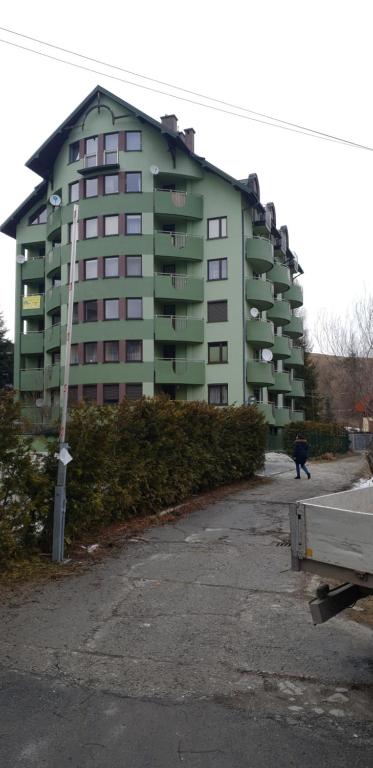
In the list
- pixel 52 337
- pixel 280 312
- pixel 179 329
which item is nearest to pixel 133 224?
pixel 179 329

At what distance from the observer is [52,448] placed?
28.8ft

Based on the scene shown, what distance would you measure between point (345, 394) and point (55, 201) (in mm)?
28915

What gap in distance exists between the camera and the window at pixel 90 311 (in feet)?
120

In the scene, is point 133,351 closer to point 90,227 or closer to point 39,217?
point 90,227

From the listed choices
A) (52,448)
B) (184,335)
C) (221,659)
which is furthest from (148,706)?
(184,335)

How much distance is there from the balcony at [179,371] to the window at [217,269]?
5330 mm

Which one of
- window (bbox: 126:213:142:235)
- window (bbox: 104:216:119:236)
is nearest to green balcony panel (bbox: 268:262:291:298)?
window (bbox: 126:213:142:235)

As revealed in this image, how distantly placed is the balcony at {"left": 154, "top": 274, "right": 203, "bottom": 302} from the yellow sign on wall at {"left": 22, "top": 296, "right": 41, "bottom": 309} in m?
10.5

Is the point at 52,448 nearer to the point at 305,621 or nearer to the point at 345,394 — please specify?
the point at 305,621

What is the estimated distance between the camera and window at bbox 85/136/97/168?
37.4m

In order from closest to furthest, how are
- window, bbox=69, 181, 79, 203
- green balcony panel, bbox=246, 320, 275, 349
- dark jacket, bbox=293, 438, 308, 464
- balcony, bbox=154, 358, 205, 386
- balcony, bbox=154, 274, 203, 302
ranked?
dark jacket, bbox=293, 438, 308, 464 < balcony, bbox=154, 358, 205, 386 < balcony, bbox=154, 274, 203, 302 < green balcony panel, bbox=246, 320, 275, 349 < window, bbox=69, 181, 79, 203

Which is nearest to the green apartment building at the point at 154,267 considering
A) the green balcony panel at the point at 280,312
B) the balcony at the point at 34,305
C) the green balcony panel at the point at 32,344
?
the green balcony panel at the point at 32,344

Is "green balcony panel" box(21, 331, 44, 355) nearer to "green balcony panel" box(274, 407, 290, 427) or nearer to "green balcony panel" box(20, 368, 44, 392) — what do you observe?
"green balcony panel" box(20, 368, 44, 392)

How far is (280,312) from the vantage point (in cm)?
4544
